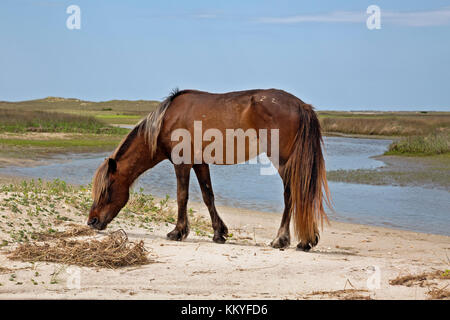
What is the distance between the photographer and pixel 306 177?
6.25m

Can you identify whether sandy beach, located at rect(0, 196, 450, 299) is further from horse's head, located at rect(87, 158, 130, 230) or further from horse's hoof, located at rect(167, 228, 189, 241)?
horse's head, located at rect(87, 158, 130, 230)

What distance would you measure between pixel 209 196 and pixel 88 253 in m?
1.88

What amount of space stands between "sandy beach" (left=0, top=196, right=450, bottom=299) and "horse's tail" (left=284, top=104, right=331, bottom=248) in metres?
0.43

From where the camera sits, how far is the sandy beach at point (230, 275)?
4703mm

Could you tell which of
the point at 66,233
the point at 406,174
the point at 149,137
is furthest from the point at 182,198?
the point at 406,174

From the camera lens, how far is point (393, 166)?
742 inches

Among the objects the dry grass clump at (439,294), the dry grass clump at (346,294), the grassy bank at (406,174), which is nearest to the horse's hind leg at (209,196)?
the dry grass clump at (346,294)

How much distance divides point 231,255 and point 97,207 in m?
1.92

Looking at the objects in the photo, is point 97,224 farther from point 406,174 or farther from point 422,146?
point 422,146

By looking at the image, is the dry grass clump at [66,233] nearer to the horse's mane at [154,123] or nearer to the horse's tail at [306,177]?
the horse's mane at [154,123]

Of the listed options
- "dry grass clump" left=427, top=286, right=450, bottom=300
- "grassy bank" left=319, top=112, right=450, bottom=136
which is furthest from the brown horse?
"grassy bank" left=319, top=112, right=450, bottom=136

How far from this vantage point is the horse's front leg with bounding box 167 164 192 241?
6781 millimetres

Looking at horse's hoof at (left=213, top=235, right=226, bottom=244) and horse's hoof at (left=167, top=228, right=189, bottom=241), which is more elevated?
horse's hoof at (left=167, top=228, right=189, bottom=241)
